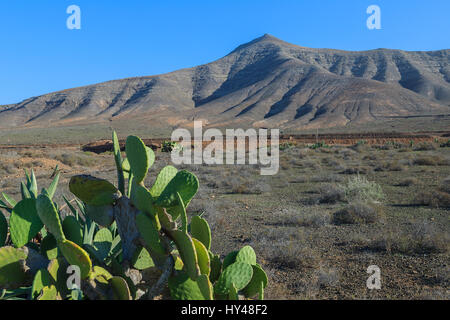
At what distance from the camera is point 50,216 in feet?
7.89

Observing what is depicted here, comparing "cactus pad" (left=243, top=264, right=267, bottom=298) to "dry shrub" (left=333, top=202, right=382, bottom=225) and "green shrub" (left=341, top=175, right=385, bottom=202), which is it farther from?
"green shrub" (left=341, top=175, right=385, bottom=202)

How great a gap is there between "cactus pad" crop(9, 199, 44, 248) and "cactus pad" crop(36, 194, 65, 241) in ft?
1.09

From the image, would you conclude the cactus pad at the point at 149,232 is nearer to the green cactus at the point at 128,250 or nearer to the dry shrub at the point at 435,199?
the green cactus at the point at 128,250

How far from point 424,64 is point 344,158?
10205 cm

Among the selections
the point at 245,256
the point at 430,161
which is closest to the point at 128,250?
the point at 245,256

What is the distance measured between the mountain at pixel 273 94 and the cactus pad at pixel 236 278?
66.2m

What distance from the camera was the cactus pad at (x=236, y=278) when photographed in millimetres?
2660

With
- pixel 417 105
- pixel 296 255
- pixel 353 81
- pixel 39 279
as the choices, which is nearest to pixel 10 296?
pixel 39 279

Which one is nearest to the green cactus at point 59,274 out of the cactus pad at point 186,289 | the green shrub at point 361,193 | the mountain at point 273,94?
the cactus pad at point 186,289

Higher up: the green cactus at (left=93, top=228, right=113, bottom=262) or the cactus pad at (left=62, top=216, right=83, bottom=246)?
the cactus pad at (left=62, top=216, right=83, bottom=246)

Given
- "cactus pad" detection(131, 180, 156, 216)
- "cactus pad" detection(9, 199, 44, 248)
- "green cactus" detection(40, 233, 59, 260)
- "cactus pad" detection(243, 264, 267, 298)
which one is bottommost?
"cactus pad" detection(243, 264, 267, 298)

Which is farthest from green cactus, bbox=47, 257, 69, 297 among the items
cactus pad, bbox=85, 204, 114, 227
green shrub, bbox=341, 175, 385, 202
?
green shrub, bbox=341, 175, 385, 202

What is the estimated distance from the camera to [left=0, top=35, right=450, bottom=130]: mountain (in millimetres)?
74062
